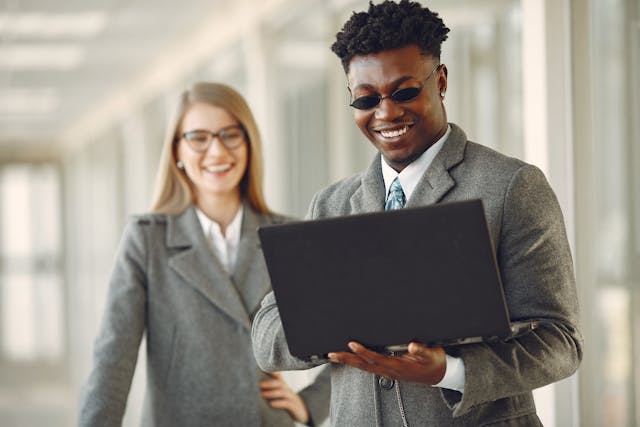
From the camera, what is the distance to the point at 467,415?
4.79ft

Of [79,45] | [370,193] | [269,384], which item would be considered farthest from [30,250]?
[370,193]

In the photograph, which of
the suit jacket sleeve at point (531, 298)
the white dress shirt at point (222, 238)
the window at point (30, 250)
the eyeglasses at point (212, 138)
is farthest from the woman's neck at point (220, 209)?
the window at point (30, 250)

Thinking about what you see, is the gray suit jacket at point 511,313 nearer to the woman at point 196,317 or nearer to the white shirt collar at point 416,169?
the white shirt collar at point 416,169

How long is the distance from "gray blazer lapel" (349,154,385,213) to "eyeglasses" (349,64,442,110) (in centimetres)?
17

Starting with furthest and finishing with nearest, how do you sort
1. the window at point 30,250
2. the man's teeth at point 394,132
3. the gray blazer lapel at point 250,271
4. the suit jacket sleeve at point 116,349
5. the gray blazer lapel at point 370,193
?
the window at point 30,250 → the gray blazer lapel at point 250,271 → the suit jacket sleeve at point 116,349 → the gray blazer lapel at point 370,193 → the man's teeth at point 394,132

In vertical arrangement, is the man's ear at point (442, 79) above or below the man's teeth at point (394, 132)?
above

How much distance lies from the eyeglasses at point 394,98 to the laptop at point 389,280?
0.26m

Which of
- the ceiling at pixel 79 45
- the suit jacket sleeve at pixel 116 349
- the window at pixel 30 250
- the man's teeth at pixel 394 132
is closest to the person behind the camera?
the man's teeth at pixel 394 132

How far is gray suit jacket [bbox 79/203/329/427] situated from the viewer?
222 centimetres

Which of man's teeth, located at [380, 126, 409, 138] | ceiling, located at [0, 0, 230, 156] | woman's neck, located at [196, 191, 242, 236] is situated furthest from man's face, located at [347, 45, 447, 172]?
ceiling, located at [0, 0, 230, 156]

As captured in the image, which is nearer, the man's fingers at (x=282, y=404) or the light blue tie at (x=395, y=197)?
the light blue tie at (x=395, y=197)

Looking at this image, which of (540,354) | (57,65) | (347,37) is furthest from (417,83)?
(57,65)

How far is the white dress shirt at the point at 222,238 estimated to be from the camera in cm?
239

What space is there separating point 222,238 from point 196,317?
0.83 feet
